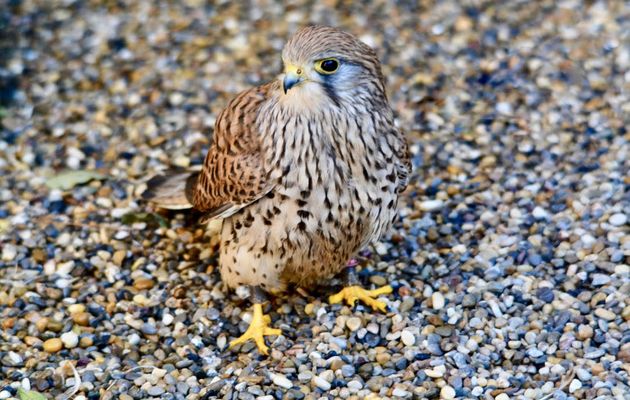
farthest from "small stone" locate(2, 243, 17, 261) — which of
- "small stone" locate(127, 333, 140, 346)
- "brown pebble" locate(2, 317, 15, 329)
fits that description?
"small stone" locate(127, 333, 140, 346)

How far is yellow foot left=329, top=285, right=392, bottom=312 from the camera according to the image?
474 centimetres

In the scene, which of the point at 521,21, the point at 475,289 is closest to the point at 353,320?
the point at 475,289

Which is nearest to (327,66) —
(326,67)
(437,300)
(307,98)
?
(326,67)

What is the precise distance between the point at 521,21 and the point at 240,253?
9.72 feet

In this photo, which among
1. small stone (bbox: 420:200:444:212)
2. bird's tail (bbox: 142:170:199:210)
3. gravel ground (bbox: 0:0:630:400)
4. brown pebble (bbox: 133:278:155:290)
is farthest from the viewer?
small stone (bbox: 420:200:444:212)

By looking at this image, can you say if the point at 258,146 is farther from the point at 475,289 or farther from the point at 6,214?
the point at 6,214

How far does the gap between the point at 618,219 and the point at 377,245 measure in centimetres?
118

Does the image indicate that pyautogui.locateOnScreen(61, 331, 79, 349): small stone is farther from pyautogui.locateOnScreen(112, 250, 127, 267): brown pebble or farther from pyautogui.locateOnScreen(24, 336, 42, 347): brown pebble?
pyautogui.locateOnScreen(112, 250, 127, 267): brown pebble

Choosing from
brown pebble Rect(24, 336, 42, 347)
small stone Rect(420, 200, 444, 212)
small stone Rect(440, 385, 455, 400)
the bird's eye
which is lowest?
brown pebble Rect(24, 336, 42, 347)

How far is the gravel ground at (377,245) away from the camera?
445 centimetres

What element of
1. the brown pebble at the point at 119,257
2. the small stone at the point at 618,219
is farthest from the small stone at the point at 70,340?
the small stone at the point at 618,219

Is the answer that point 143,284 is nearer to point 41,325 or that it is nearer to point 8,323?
point 41,325

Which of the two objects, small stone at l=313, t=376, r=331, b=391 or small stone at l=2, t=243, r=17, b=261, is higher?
small stone at l=2, t=243, r=17, b=261

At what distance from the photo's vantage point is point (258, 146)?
4.32 m
